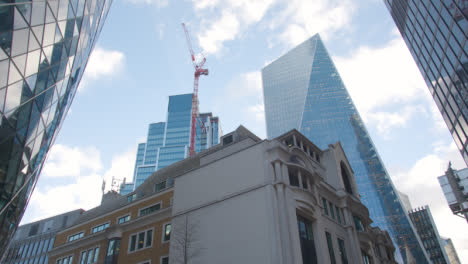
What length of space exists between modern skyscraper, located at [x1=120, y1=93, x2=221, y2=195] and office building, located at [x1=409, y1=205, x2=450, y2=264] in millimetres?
106867

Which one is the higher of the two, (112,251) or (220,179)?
(220,179)

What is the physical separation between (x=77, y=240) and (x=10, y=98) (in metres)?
33.7

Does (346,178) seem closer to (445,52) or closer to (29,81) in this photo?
(445,52)

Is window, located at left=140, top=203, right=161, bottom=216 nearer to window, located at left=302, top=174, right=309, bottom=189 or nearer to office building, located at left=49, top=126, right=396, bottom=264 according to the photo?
office building, located at left=49, top=126, right=396, bottom=264

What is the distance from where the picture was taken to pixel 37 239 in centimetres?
7062

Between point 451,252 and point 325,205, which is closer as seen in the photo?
point 325,205

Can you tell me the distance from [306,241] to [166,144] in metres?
158

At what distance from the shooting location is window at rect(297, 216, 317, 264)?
2984 cm

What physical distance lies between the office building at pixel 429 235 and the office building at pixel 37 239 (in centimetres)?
12640

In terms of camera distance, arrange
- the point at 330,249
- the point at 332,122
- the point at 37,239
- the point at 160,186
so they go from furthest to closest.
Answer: the point at 332,122 < the point at 37,239 < the point at 160,186 < the point at 330,249

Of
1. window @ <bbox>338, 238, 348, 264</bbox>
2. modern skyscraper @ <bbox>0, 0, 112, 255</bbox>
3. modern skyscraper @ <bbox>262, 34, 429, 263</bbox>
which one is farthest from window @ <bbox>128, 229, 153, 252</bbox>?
modern skyscraper @ <bbox>262, 34, 429, 263</bbox>

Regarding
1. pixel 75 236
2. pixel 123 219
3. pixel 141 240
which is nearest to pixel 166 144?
pixel 75 236

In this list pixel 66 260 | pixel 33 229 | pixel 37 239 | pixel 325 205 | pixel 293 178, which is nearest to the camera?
pixel 293 178

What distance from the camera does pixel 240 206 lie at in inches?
1267
